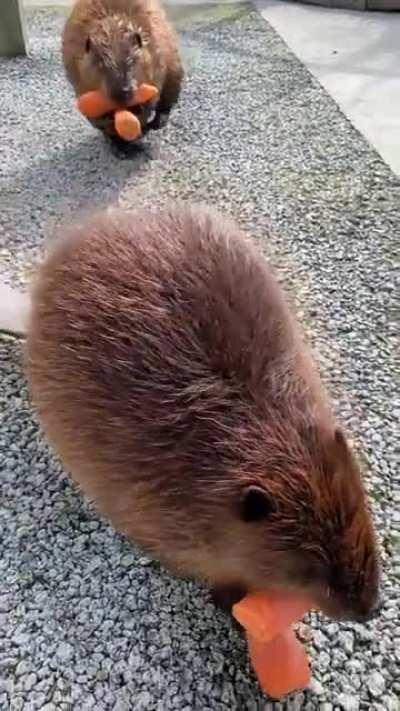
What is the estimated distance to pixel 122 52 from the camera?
3578 millimetres

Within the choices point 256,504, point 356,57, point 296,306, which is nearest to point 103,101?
point 296,306

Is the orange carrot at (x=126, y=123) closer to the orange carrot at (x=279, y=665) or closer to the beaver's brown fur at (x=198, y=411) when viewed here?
the beaver's brown fur at (x=198, y=411)

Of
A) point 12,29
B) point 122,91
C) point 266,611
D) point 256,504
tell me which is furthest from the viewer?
point 12,29

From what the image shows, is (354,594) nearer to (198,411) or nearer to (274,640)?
(274,640)

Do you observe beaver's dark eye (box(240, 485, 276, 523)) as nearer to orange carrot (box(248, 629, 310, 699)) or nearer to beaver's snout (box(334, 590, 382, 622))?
beaver's snout (box(334, 590, 382, 622))

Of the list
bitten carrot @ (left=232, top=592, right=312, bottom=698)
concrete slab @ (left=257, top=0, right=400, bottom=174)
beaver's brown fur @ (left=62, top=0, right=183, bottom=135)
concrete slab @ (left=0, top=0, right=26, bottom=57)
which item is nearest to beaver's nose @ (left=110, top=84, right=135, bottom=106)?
beaver's brown fur @ (left=62, top=0, right=183, bottom=135)

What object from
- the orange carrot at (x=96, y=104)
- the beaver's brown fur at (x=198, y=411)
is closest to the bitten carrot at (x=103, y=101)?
the orange carrot at (x=96, y=104)

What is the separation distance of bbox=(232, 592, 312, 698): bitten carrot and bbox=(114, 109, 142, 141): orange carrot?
250 centimetres

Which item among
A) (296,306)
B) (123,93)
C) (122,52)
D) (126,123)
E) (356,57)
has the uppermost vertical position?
(122,52)

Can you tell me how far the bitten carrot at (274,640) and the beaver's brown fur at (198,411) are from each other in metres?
0.05

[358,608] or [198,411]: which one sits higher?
[198,411]

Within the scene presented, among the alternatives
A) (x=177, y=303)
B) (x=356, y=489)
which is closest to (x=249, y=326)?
(x=177, y=303)

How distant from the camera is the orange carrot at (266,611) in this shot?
148 centimetres

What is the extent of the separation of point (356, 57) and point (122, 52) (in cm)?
223
